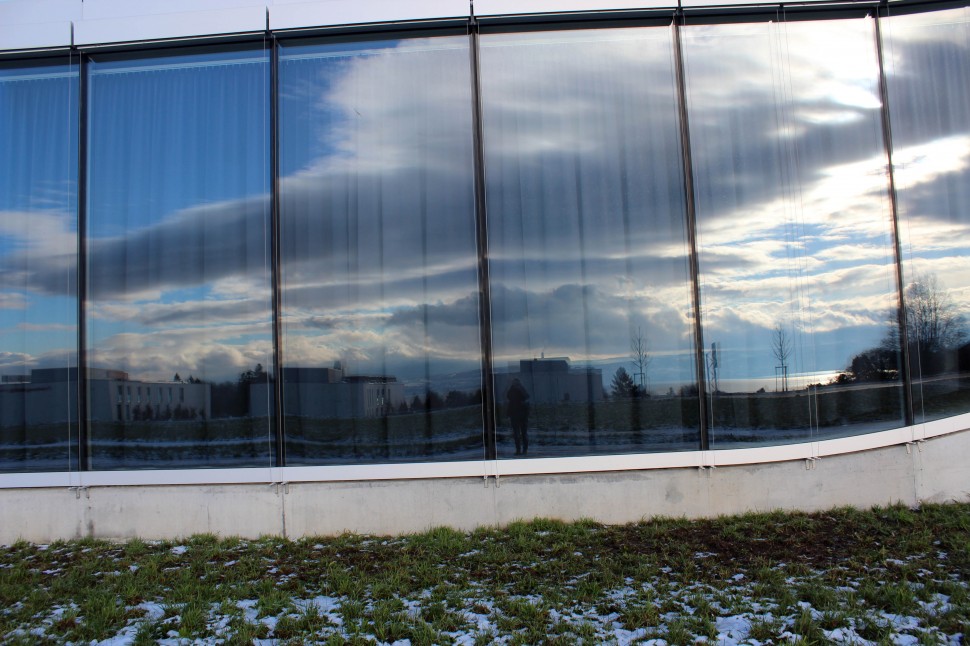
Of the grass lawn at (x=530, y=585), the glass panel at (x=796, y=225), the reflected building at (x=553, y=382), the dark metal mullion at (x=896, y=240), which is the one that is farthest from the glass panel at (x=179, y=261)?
the dark metal mullion at (x=896, y=240)

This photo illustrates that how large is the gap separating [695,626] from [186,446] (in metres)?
5.42

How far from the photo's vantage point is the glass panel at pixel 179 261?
25.4 feet

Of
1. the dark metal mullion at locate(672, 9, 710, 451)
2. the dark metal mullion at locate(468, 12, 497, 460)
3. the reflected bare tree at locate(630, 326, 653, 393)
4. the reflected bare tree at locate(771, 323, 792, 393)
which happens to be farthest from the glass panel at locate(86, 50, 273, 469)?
the reflected bare tree at locate(771, 323, 792, 393)

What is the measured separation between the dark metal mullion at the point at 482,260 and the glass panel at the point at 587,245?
8 cm

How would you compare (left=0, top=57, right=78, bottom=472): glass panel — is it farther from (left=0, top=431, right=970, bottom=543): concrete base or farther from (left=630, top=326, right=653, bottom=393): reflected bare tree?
(left=630, top=326, right=653, bottom=393): reflected bare tree

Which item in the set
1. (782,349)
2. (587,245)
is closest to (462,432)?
(587,245)

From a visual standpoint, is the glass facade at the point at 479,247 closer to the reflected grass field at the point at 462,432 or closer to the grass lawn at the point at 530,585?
the reflected grass field at the point at 462,432

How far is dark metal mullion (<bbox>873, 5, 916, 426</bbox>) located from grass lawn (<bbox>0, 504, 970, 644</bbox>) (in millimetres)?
1219

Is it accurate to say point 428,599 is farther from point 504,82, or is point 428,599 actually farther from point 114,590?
point 504,82

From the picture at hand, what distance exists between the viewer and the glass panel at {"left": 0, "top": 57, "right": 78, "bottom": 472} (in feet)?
25.7

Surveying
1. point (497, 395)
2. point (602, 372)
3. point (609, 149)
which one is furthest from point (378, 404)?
point (609, 149)

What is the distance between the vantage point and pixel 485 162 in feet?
25.7

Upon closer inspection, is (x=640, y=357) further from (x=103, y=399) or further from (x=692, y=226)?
(x=103, y=399)

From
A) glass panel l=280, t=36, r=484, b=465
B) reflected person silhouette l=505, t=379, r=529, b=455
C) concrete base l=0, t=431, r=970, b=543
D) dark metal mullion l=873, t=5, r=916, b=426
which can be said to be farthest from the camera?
dark metal mullion l=873, t=5, r=916, b=426
